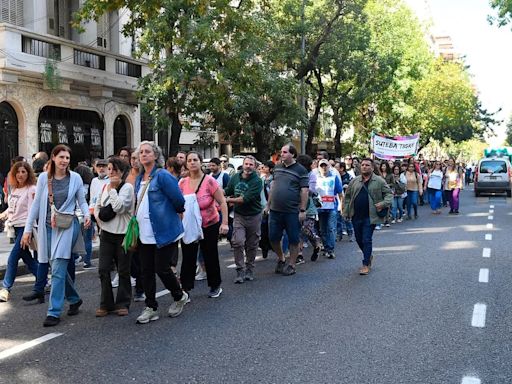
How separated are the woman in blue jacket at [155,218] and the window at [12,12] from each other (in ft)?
44.4

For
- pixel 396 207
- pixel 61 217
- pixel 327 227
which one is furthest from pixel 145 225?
pixel 396 207

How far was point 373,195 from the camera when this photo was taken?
9.59m

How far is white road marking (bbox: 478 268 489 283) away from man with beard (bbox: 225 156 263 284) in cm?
307

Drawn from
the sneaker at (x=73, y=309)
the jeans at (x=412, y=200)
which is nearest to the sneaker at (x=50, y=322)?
the sneaker at (x=73, y=309)

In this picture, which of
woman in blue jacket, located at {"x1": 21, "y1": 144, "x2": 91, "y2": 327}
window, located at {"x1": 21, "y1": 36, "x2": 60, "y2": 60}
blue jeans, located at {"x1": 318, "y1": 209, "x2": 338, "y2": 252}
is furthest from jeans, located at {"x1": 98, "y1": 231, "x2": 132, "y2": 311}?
window, located at {"x1": 21, "y1": 36, "x2": 60, "y2": 60}

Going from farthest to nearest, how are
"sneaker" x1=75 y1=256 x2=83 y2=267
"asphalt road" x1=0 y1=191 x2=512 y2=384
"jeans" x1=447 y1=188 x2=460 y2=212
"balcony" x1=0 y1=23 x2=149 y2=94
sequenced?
"jeans" x1=447 y1=188 x2=460 y2=212 < "balcony" x1=0 y1=23 x2=149 y2=94 < "sneaker" x1=75 y1=256 x2=83 y2=267 < "asphalt road" x1=0 y1=191 x2=512 y2=384

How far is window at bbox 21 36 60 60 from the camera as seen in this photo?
17.4m

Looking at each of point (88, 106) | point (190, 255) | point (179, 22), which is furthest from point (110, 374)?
point (88, 106)

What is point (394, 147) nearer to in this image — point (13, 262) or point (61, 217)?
point (13, 262)

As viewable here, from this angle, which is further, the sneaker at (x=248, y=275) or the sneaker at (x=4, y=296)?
the sneaker at (x=248, y=275)

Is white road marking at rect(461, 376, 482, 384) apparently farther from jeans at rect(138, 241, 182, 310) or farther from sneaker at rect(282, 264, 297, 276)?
sneaker at rect(282, 264, 297, 276)

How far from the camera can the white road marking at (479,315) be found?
6480 millimetres

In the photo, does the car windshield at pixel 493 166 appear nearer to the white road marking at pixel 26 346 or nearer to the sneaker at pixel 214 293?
the sneaker at pixel 214 293

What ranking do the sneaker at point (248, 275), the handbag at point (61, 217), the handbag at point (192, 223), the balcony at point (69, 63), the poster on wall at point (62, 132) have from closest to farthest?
the handbag at point (61, 217) < the handbag at point (192, 223) < the sneaker at point (248, 275) < the balcony at point (69, 63) < the poster on wall at point (62, 132)
